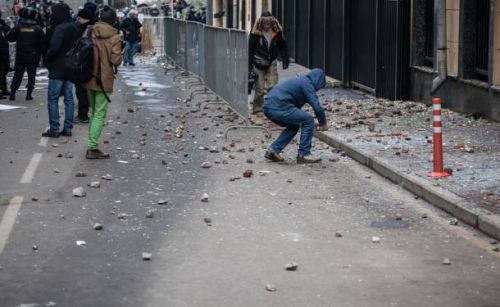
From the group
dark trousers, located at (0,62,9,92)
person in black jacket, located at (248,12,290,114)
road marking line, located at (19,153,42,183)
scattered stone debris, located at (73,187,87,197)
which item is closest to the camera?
scattered stone debris, located at (73,187,87,197)

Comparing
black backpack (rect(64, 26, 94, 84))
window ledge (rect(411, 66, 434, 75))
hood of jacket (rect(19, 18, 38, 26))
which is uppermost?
hood of jacket (rect(19, 18, 38, 26))

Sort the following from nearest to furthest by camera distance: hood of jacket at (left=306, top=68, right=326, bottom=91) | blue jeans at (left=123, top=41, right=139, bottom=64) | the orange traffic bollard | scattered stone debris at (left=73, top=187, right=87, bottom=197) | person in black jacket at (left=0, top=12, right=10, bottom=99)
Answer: scattered stone debris at (left=73, top=187, right=87, bottom=197), the orange traffic bollard, hood of jacket at (left=306, top=68, right=326, bottom=91), person in black jacket at (left=0, top=12, right=10, bottom=99), blue jeans at (left=123, top=41, right=139, bottom=64)

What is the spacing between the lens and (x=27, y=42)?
70.5 ft

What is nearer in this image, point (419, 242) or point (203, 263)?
point (203, 263)

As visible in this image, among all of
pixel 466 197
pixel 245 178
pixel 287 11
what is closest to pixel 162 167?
pixel 245 178

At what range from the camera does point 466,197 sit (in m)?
10.2

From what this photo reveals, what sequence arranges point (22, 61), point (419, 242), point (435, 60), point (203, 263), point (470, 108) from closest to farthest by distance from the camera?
point (203, 263), point (419, 242), point (470, 108), point (435, 60), point (22, 61)

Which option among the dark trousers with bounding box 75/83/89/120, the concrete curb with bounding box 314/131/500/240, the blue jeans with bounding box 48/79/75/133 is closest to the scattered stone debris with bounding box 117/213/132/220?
the concrete curb with bounding box 314/131/500/240

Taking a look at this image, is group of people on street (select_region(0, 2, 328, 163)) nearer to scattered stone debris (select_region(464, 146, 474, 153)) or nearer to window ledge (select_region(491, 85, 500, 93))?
scattered stone debris (select_region(464, 146, 474, 153))

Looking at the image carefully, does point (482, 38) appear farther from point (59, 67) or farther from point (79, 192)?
point (79, 192)

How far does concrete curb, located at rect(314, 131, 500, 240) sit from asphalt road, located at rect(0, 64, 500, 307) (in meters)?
0.11

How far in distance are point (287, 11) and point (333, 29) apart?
8555 millimetres

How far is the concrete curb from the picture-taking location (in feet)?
30.0

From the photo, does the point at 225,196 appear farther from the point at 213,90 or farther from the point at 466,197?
the point at 213,90
